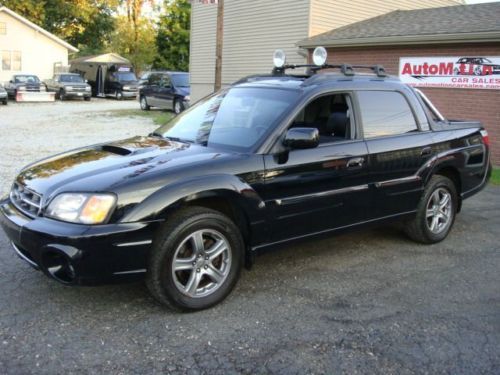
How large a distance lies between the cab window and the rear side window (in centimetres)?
15

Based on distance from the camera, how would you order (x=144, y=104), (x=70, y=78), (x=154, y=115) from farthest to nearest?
(x=70, y=78)
(x=144, y=104)
(x=154, y=115)

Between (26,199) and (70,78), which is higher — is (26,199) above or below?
below

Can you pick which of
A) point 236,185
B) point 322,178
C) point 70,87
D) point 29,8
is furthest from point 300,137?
point 29,8

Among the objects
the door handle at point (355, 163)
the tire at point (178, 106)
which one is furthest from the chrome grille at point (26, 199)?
the tire at point (178, 106)

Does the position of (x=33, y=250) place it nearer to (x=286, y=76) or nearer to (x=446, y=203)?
(x=286, y=76)

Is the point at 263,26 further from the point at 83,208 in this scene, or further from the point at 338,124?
the point at 83,208

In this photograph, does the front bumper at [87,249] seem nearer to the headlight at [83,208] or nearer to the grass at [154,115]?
the headlight at [83,208]

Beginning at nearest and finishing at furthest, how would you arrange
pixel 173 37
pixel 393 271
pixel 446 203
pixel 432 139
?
pixel 393 271 → pixel 432 139 → pixel 446 203 → pixel 173 37

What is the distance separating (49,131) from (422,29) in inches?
411

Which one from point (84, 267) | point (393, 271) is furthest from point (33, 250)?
point (393, 271)

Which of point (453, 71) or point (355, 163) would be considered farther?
point (453, 71)

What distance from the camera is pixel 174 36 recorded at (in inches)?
1893

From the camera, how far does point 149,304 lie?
12.9 ft

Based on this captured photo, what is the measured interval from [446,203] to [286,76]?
2.23 m
